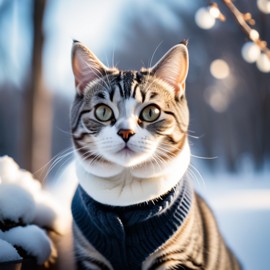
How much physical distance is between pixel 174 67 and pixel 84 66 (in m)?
0.17

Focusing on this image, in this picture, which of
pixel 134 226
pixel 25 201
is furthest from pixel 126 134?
pixel 25 201

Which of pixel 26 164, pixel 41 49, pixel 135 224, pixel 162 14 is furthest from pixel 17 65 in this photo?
pixel 135 224

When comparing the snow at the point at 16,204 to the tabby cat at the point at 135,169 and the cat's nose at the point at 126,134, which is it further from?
the cat's nose at the point at 126,134

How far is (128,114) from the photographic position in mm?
721

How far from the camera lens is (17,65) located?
95 centimetres

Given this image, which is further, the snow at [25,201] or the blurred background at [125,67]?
the blurred background at [125,67]

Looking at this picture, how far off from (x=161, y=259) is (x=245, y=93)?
1.56 ft

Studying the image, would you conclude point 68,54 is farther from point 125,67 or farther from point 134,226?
point 134,226

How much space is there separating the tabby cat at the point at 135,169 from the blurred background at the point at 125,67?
16 cm

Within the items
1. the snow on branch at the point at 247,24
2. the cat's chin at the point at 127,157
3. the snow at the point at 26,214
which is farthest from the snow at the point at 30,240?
the snow on branch at the point at 247,24

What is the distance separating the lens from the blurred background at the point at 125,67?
0.94m

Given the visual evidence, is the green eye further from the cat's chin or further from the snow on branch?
the snow on branch

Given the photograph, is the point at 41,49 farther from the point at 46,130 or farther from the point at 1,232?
the point at 1,232

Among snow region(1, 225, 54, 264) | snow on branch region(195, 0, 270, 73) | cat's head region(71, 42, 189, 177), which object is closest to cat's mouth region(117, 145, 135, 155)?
cat's head region(71, 42, 189, 177)
